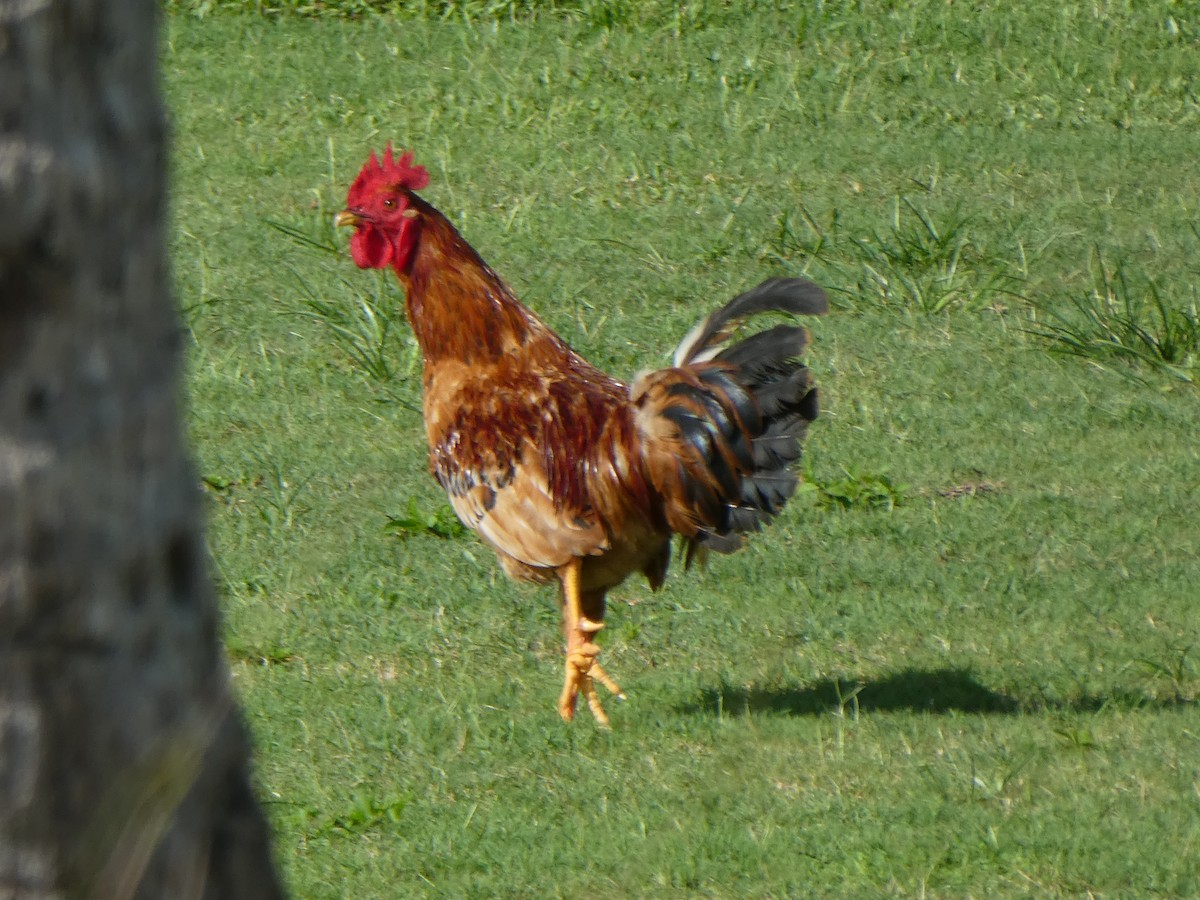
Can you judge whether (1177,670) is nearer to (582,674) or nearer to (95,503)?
(582,674)

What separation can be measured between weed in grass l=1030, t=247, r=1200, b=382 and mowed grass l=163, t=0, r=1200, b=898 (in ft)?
0.17

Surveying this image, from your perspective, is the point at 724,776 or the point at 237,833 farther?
the point at 724,776

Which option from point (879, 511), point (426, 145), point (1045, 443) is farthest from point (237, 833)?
point (426, 145)

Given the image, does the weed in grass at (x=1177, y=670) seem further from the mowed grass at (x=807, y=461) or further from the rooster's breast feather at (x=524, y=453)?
the rooster's breast feather at (x=524, y=453)

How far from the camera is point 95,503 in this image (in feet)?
6.20

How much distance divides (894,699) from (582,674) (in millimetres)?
1004

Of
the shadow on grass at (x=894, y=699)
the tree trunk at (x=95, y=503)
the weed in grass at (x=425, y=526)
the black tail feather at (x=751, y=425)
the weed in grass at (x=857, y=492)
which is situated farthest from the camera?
the weed in grass at (x=857, y=492)

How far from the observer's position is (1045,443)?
736cm

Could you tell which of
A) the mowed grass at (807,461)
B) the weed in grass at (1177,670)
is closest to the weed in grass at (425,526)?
the mowed grass at (807,461)

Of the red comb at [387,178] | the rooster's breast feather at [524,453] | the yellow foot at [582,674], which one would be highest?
the red comb at [387,178]

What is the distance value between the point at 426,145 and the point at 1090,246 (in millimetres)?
4050

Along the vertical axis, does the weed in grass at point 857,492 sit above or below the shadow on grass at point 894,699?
above

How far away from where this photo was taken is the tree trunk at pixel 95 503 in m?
1.83

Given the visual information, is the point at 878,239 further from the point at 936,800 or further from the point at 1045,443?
the point at 936,800
